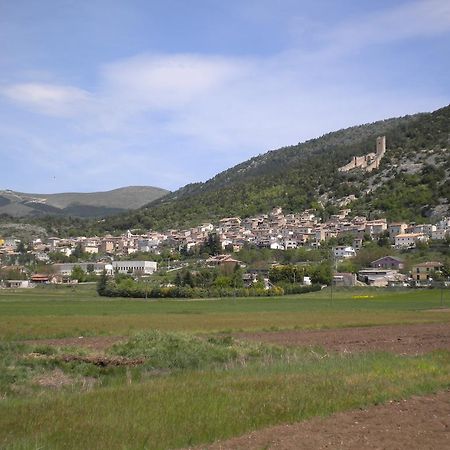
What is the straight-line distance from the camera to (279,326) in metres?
41.3

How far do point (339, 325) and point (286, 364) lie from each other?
23.0 m

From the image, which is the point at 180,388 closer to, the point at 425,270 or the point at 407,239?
the point at 425,270

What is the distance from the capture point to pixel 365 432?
11031 millimetres

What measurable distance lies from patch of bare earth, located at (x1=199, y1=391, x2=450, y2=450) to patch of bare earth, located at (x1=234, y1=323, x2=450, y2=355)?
11246mm

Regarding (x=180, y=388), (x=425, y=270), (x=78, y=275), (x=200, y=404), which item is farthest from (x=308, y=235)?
(x=200, y=404)

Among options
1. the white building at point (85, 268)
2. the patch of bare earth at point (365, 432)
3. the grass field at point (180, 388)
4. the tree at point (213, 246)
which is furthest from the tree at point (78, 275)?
the patch of bare earth at point (365, 432)

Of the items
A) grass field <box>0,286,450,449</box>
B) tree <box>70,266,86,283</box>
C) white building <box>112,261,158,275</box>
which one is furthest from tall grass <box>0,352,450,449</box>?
white building <box>112,261,158,275</box>

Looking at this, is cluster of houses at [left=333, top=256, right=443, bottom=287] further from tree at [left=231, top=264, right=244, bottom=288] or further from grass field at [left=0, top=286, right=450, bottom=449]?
grass field at [left=0, top=286, right=450, bottom=449]

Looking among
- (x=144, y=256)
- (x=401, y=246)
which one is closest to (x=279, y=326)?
(x=401, y=246)

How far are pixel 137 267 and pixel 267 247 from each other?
124 feet

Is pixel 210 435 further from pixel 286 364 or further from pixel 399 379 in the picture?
pixel 286 364

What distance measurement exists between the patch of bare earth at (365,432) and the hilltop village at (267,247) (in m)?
95.8

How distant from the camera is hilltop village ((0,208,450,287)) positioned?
119 metres

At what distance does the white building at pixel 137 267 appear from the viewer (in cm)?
14759
